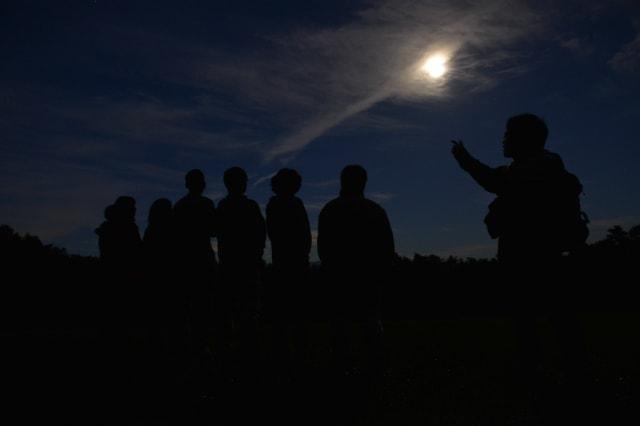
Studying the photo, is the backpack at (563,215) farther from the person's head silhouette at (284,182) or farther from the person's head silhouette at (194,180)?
the person's head silhouette at (194,180)

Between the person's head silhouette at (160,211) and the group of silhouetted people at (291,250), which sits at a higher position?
the person's head silhouette at (160,211)

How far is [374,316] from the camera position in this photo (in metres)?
4.92

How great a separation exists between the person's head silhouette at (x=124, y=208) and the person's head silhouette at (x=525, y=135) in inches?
234

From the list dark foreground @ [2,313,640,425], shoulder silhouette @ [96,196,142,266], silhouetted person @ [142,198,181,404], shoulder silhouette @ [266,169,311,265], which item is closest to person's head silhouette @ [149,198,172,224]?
silhouetted person @ [142,198,181,404]

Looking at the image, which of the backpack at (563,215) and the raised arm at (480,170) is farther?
the raised arm at (480,170)

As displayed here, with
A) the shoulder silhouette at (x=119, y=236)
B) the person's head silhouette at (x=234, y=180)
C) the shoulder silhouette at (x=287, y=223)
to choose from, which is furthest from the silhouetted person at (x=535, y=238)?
the shoulder silhouette at (x=119, y=236)

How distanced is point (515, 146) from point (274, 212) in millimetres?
3089

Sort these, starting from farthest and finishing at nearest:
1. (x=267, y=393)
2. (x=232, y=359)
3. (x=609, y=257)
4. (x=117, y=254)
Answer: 1. (x=609, y=257)
2. (x=117, y=254)
3. (x=232, y=359)
4. (x=267, y=393)

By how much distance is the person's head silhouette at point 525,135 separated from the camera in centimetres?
407

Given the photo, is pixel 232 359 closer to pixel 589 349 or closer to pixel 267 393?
pixel 267 393

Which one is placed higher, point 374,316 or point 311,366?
point 374,316

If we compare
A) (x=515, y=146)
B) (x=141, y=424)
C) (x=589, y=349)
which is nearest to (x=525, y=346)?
(x=515, y=146)

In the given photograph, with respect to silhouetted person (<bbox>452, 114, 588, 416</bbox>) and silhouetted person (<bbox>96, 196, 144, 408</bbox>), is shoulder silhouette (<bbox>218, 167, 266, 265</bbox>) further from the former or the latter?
silhouetted person (<bbox>452, 114, 588, 416</bbox>)

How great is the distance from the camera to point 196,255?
21.8 feet
